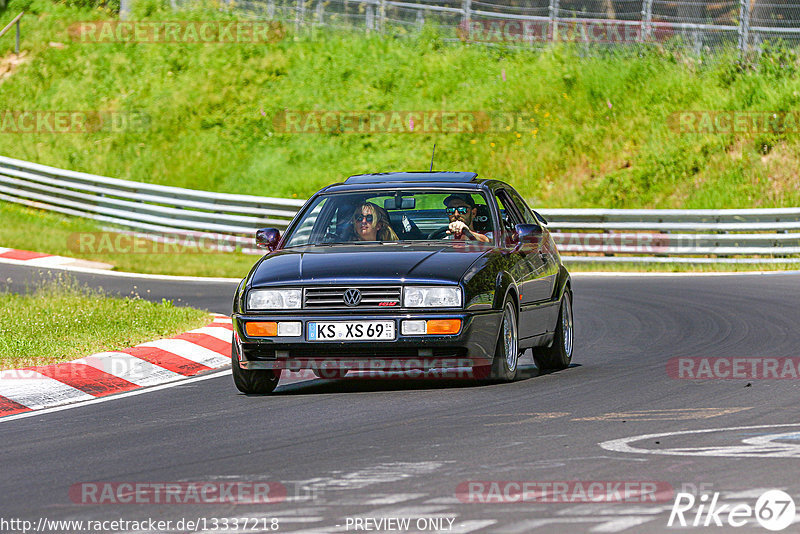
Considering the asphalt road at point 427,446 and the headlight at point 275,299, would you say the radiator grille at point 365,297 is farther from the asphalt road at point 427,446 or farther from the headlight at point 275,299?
the asphalt road at point 427,446

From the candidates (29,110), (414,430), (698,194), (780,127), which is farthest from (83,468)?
(29,110)

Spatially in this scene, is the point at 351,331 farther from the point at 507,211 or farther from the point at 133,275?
the point at 133,275

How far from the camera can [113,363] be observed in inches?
432

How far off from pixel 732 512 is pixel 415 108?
1020 inches

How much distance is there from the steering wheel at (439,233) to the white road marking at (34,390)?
2.73 metres

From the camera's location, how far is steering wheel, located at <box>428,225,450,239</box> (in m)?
10.3

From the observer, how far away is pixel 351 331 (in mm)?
9039

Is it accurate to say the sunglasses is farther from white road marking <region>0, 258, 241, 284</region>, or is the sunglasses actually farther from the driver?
white road marking <region>0, 258, 241, 284</region>

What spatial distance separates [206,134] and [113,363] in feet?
68.1

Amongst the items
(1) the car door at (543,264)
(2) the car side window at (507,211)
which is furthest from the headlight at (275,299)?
(2) the car side window at (507,211)

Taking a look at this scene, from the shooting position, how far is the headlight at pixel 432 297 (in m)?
9.07

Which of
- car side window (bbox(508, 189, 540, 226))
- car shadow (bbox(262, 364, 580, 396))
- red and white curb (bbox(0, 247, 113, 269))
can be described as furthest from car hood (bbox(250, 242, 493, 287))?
red and white curb (bbox(0, 247, 113, 269))

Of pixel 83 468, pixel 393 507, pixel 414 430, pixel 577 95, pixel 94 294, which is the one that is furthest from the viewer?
pixel 577 95

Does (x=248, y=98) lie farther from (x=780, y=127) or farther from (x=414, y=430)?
(x=414, y=430)
